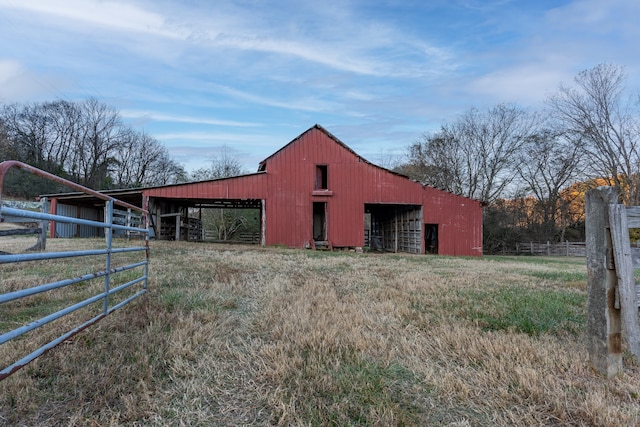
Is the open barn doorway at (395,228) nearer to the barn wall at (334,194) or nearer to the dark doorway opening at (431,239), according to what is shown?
the barn wall at (334,194)

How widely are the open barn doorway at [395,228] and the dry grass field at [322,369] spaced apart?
51.3ft

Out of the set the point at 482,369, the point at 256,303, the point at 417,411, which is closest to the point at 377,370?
the point at 417,411

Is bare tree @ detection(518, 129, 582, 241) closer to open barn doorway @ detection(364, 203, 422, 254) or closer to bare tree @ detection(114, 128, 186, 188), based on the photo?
open barn doorway @ detection(364, 203, 422, 254)

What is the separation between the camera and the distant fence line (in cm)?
3006

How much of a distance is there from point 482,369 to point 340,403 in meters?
1.23

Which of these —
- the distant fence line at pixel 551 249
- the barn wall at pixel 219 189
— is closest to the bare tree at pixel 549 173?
the distant fence line at pixel 551 249

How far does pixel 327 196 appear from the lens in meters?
18.6

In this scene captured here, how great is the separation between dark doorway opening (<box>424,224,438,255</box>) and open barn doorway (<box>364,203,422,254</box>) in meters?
1.46

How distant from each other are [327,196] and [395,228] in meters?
6.84

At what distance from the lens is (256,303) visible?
4.51m

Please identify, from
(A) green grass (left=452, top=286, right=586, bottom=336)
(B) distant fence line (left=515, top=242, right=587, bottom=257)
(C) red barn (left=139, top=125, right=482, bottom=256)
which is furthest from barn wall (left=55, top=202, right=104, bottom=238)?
(B) distant fence line (left=515, top=242, right=587, bottom=257)

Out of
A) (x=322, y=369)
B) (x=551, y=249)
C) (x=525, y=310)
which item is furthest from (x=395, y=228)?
(x=322, y=369)

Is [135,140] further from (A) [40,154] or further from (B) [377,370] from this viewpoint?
(B) [377,370]

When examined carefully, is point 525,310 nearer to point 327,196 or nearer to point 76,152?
point 327,196
